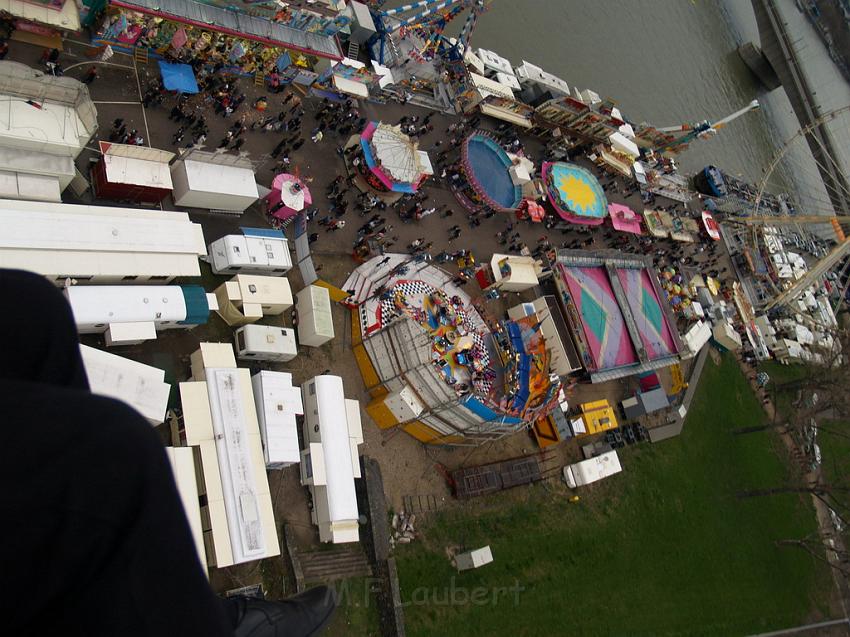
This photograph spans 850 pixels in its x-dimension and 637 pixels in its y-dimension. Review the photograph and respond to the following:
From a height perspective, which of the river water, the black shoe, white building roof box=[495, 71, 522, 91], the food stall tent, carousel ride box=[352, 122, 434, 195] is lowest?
the black shoe

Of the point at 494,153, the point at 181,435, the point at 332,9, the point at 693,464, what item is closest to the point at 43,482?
the point at 181,435

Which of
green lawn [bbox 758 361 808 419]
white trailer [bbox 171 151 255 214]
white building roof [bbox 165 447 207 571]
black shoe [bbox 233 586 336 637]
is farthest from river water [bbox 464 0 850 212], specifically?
black shoe [bbox 233 586 336 637]

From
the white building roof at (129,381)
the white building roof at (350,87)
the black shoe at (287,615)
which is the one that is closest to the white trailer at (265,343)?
the white building roof at (129,381)

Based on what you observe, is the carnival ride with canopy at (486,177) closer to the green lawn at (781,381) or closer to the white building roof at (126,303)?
the white building roof at (126,303)

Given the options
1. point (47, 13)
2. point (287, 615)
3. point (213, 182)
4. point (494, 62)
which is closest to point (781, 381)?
point (494, 62)

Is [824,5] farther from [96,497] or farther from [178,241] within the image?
[96,497]

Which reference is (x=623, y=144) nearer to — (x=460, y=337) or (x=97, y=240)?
(x=460, y=337)

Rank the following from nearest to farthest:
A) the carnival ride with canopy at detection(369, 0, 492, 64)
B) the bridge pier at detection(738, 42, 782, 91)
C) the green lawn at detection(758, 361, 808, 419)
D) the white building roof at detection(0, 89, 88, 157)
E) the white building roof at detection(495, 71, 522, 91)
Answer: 1. the white building roof at detection(0, 89, 88, 157)
2. the carnival ride with canopy at detection(369, 0, 492, 64)
3. the white building roof at detection(495, 71, 522, 91)
4. the green lawn at detection(758, 361, 808, 419)
5. the bridge pier at detection(738, 42, 782, 91)

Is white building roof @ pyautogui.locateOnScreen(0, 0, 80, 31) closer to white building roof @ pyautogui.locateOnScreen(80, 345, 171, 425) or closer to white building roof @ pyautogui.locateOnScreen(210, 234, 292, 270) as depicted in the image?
white building roof @ pyautogui.locateOnScreen(210, 234, 292, 270)
